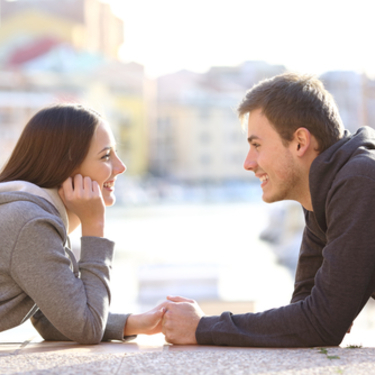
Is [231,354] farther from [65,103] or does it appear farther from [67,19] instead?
[67,19]

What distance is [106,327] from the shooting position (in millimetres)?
2393

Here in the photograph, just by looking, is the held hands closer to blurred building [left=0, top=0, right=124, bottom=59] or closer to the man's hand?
the man's hand

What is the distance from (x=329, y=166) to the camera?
2.11 metres

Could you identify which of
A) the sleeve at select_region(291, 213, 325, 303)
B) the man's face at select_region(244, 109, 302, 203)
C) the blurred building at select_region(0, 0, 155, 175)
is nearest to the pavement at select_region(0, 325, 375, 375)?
the sleeve at select_region(291, 213, 325, 303)

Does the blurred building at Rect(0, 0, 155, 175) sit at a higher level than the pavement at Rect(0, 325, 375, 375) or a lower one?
higher

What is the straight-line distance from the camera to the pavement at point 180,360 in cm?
173

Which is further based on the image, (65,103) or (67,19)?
(67,19)

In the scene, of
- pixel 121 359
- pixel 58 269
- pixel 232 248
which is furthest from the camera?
pixel 232 248

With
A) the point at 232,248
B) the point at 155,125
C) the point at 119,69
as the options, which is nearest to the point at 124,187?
the point at 119,69

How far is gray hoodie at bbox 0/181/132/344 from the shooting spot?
6.59 ft

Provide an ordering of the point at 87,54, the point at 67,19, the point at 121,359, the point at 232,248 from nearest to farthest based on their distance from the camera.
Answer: the point at 121,359, the point at 232,248, the point at 87,54, the point at 67,19

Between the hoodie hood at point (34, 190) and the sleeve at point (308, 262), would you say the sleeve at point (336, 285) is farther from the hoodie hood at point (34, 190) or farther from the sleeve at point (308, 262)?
the hoodie hood at point (34, 190)

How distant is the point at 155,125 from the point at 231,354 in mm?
53403

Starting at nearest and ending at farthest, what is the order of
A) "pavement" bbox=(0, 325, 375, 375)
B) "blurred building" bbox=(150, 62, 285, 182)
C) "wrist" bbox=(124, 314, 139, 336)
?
"pavement" bbox=(0, 325, 375, 375) < "wrist" bbox=(124, 314, 139, 336) < "blurred building" bbox=(150, 62, 285, 182)
